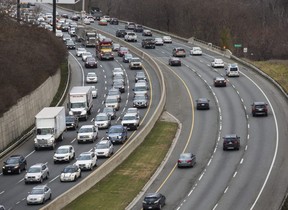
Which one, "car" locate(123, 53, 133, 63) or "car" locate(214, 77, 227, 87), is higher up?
"car" locate(214, 77, 227, 87)

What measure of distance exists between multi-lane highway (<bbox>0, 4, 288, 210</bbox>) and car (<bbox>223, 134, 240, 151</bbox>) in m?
0.47

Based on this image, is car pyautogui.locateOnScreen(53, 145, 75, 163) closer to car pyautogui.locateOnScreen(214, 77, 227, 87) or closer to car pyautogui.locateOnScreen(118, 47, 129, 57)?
car pyautogui.locateOnScreen(214, 77, 227, 87)

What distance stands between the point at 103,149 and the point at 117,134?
5330 mm

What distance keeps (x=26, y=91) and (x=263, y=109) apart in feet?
76.9

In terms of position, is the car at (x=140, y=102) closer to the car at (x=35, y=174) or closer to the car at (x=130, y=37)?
the car at (x=35, y=174)

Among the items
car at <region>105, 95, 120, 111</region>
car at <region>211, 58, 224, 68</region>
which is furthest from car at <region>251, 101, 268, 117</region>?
car at <region>211, 58, 224, 68</region>

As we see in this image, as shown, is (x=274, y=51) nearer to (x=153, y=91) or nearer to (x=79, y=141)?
(x=153, y=91)

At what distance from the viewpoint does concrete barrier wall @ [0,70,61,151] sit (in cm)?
7994

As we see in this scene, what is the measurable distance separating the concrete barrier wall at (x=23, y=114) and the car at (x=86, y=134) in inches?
240

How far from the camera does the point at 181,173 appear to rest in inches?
2867

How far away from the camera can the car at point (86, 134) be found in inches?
3164

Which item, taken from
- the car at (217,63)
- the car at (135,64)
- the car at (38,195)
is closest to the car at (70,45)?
the car at (135,64)

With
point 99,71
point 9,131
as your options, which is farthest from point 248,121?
point 99,71

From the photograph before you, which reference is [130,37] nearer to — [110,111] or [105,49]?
[105,49]
